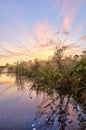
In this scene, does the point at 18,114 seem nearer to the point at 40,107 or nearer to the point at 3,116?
the point at 3,116

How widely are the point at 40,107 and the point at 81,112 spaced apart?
2332 mm

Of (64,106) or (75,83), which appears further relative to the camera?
(75,83)

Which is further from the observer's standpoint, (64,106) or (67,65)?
(67,65)

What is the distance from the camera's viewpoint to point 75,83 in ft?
39.7

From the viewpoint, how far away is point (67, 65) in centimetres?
1545

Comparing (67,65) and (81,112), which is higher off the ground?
(67,65)

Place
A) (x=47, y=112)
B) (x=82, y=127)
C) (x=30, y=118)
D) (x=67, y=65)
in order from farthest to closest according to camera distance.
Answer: (x=67, y=65), (x=47, y=112), (x=30, y=118), (x=82, y=127)

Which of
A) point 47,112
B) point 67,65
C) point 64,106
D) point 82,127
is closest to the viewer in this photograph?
point 82,127

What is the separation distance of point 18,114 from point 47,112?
3.88 ft

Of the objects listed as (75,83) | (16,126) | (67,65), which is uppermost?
(67,65)

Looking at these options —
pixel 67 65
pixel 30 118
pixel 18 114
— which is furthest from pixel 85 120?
pixel 67 65

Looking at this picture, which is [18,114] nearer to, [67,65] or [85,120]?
[85,120]

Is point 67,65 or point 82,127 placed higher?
point 67,65

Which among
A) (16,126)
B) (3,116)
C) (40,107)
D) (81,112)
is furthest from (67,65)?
(16,126)
